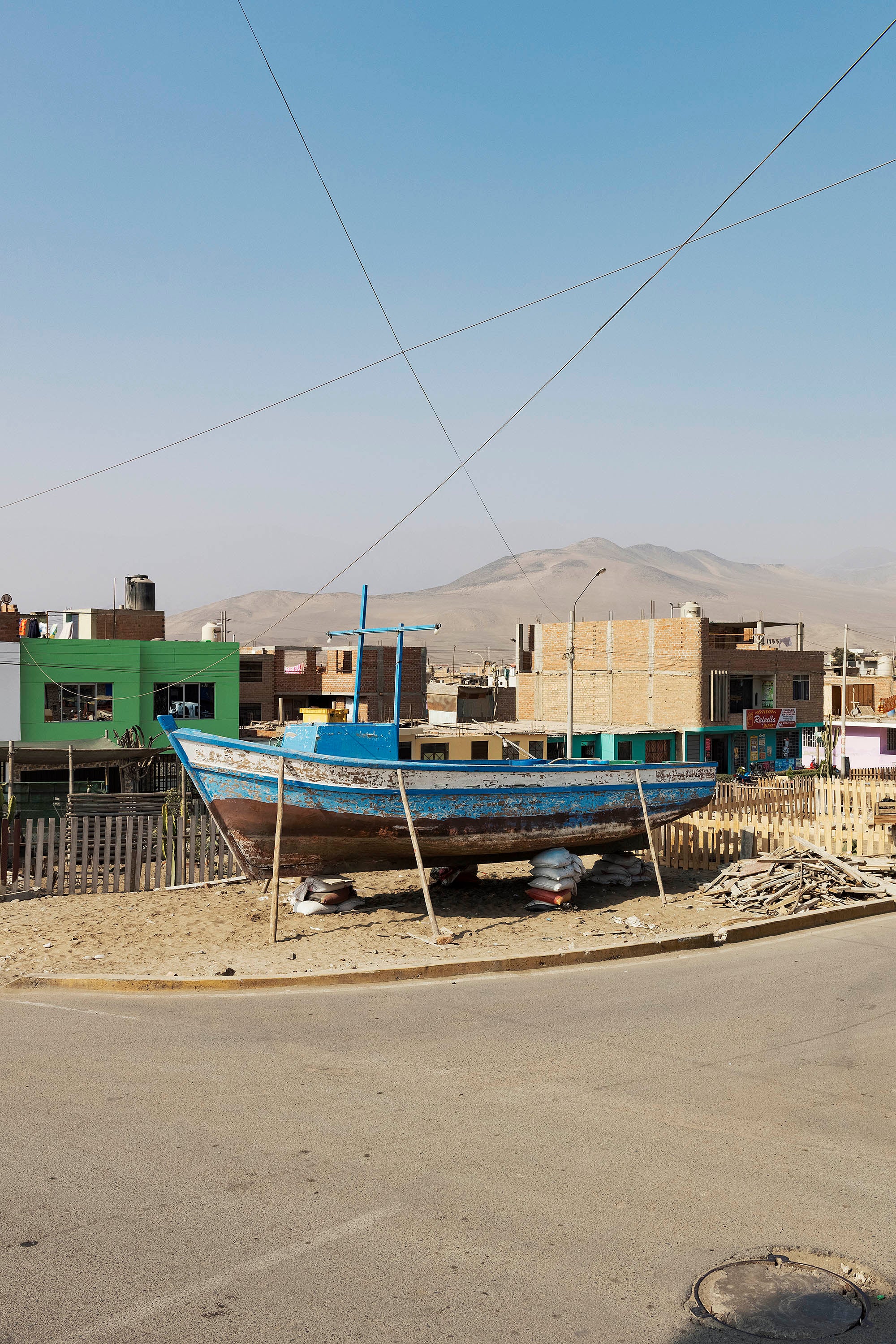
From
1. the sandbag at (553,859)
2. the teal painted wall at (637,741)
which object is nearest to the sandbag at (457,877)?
the sandbag at (553,859)

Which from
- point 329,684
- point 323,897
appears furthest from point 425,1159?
point 329,684

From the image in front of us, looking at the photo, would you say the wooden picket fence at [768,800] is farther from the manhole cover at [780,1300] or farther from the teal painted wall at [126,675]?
the teal painted wall at [126,675]

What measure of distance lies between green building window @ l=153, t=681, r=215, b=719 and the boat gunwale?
22157mm

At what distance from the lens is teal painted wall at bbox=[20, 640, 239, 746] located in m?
34.3

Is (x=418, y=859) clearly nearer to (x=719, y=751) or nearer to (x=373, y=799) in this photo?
(x=373, y=799)

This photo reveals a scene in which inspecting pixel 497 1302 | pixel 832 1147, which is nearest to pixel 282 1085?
pixel 497 1302

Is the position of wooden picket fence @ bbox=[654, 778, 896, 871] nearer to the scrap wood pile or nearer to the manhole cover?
the scrap wood pile

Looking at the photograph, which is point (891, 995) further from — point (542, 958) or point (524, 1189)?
point (524, 1189)

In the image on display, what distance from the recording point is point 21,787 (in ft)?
76.1

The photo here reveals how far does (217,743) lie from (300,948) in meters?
3.73

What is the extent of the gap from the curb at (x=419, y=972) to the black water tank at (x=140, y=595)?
4296 cm

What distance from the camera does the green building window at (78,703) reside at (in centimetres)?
3472

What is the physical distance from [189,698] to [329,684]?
2330 centimetres

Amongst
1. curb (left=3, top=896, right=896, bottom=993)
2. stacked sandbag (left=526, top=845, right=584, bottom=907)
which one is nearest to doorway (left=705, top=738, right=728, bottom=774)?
Answer: stacked sandbag (left=526, top=845, right=584, bottom=907)
